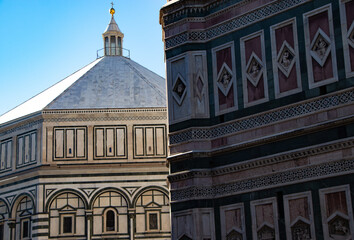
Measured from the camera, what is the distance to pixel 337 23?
11.0 m

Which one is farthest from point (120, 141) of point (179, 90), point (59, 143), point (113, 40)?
point (179, 90)

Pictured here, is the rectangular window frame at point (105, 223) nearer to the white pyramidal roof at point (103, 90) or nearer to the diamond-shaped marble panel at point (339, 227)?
the white pyramidal roof at point (103, 90)

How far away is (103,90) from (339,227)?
2254 centimetres

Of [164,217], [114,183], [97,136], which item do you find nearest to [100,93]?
[97,136]

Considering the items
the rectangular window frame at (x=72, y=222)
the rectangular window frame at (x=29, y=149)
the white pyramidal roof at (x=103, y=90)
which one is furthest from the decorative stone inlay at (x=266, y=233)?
the rectangular window frame at (x=29, y=149)

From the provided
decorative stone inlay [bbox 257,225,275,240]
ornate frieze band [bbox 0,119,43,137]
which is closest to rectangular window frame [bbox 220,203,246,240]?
decorative stone inlay [bbox 257,225,275,240]

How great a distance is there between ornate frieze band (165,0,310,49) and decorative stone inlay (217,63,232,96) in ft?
2.48

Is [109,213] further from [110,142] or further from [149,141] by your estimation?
[149,141]

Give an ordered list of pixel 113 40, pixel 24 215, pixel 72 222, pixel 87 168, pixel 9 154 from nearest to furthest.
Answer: pixel 72 222 → pixel 87 168 → pixel 24 215 → pixel 9 154 → pixel 113 40

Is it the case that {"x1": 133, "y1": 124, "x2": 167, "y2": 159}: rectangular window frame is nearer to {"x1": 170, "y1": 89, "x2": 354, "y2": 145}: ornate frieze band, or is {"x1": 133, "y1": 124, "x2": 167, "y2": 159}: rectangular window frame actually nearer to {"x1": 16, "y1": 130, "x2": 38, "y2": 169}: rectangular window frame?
{"x1": 16, "y1": 130, "x2": 38, "y2": 169}: rectangular window frame

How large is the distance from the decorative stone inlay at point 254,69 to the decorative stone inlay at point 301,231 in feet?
8.92

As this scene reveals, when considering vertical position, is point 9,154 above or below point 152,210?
above

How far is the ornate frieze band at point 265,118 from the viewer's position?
10.7 meters

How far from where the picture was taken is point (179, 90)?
13109 millimetres
